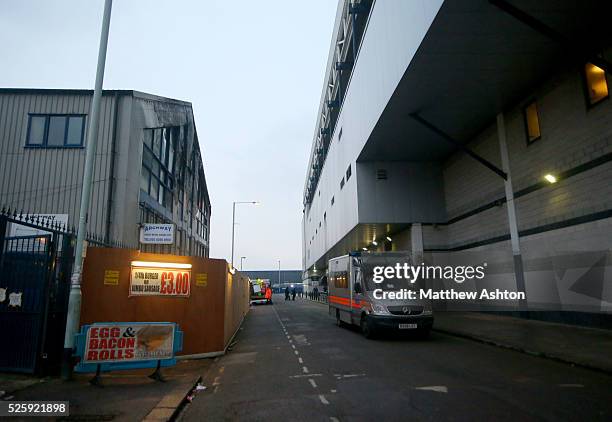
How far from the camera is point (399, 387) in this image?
23.5 feet

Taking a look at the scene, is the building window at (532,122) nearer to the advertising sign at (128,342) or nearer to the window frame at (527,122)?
the window frame at (527,122)

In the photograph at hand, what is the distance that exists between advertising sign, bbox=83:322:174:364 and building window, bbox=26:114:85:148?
511 inches

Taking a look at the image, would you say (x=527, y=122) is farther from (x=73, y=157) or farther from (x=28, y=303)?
(x=73, y=157)

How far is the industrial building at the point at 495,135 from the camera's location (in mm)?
13031

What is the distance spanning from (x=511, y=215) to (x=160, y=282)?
51.0 feet

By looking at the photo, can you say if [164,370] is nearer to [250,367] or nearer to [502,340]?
[250,367]

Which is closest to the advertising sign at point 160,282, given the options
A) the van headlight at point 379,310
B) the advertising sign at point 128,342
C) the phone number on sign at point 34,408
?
the advertising sign at point 128,342

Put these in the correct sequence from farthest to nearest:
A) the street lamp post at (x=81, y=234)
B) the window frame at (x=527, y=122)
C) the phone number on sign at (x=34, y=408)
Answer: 1. the window frame at (x=527, y=122)
2. the street lamp post at (x=81, y=234)
3. the phone number on sign at (x=34, y=408)

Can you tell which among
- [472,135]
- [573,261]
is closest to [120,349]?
[573,261]

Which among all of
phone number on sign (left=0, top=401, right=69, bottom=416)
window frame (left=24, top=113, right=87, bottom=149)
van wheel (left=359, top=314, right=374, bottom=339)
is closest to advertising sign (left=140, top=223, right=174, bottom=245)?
window frame (left=24, top=113, right=87, bottom=149)

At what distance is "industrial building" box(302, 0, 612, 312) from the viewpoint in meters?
13.0

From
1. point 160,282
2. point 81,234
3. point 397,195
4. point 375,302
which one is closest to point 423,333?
point 375,302

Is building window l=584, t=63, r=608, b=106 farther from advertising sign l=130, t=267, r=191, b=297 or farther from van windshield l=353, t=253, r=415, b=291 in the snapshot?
advertising sign l=130, t=267, r=191, b=297

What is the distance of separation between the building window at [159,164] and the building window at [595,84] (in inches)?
727
